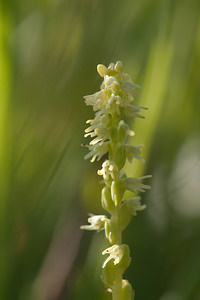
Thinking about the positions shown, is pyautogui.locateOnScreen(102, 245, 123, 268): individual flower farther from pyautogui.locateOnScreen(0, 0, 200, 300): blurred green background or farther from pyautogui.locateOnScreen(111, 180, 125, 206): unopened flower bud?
pyautogui.locateOnScreen(0, 0, 200, 300): blurred green background

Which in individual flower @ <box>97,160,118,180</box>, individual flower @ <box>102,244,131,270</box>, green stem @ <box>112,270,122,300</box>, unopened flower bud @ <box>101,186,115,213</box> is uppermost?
individual flower @ <box>97,160,118,180</box>

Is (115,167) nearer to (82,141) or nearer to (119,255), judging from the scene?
(119,255)

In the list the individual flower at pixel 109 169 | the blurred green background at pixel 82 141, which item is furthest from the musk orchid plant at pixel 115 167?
the blurred green background at pixel 82 141

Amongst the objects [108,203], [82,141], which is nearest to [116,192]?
[108,203]

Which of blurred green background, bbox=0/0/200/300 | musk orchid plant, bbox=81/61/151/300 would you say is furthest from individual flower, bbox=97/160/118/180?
blurred green background, bbox=0/0/200/300

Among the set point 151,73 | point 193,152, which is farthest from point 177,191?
point 151,73
